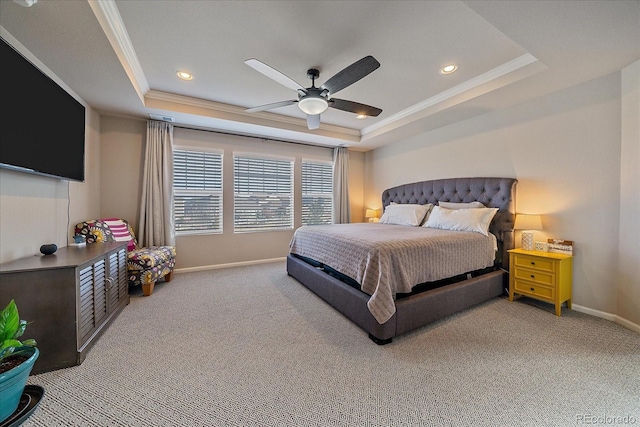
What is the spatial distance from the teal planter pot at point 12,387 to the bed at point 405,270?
2.07 m

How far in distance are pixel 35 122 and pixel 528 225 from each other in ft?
15.9

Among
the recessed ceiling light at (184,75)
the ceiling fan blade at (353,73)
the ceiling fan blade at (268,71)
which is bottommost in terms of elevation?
the ceiling fan blade at (353,73)

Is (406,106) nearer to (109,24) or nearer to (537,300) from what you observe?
(537,300)

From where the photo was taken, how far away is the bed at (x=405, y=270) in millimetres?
2031

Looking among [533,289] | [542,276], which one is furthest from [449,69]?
[533,289]

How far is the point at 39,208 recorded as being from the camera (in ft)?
7.28

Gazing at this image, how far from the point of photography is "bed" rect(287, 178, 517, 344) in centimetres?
203

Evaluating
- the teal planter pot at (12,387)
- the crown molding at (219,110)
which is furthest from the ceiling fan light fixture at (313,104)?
the teal planter pot at (12,387)

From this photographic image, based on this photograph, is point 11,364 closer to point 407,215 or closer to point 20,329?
point 20,329

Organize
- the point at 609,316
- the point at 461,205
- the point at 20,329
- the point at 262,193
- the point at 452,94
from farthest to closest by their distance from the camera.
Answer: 1. the point at 262,193
2. the point at 461,205
3. the point at 452,94
4. the point at 609,316
5. the point at 20,329

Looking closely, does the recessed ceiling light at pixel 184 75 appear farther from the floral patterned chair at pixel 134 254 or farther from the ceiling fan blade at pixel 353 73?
the floral patterned chair at pixel 134 254

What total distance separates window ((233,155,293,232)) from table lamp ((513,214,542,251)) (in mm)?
3711

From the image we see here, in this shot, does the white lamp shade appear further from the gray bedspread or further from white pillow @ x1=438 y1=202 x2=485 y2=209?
white pillow @ x1=438 y1=202 x2=485 y2=209

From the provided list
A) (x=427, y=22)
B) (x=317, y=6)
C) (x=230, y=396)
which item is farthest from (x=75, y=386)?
(x=427, y=22)
